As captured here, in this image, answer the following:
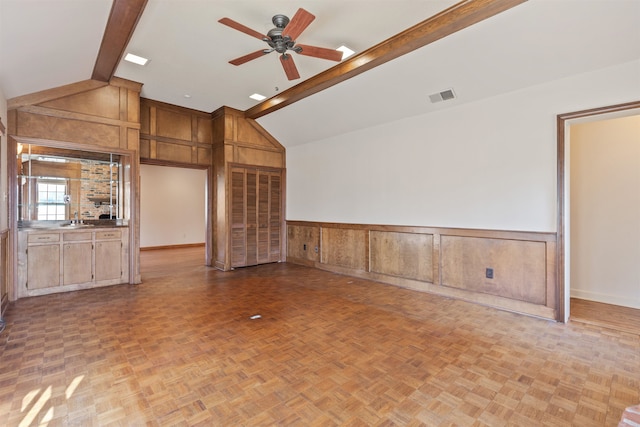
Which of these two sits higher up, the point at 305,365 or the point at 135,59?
the point at 135,59

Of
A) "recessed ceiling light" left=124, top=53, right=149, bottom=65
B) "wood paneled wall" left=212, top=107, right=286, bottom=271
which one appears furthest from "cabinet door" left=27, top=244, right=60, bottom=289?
"recessed ceiling light" left=124, top=53, right=149, bottom=65

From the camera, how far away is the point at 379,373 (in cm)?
230

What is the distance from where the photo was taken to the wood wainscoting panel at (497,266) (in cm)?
358

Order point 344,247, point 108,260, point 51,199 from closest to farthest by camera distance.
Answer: point 51,199
point 108,260
point 344,247

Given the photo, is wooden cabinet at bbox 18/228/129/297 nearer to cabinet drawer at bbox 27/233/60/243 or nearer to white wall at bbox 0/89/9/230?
cabinet drawer at bbox 27/233/60/243

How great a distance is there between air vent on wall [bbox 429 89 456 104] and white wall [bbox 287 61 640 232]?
251 mm

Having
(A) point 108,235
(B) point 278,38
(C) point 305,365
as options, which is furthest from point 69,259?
(B) point 278,38

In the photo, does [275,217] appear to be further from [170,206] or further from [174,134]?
[170,206]

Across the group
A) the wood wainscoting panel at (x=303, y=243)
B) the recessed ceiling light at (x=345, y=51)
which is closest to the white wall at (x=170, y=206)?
the wood wainscoting panel at (x=303, y=243)

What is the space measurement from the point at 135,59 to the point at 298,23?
2726mm

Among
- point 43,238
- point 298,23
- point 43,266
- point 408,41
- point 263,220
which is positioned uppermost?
point 408,41

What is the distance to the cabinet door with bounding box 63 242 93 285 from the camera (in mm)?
4484

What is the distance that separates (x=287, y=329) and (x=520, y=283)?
2867 mm

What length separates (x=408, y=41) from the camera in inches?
131
